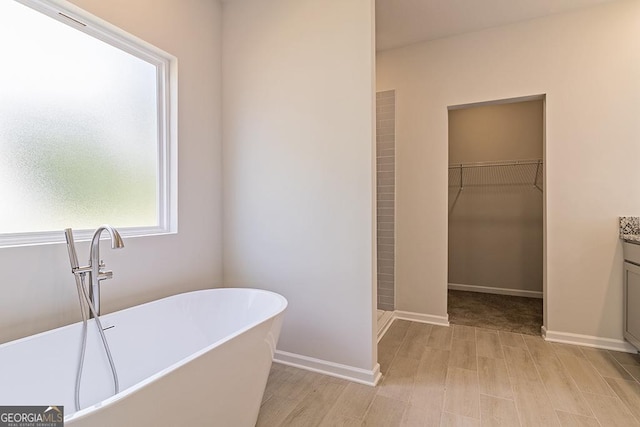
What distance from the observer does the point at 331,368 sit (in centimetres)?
210

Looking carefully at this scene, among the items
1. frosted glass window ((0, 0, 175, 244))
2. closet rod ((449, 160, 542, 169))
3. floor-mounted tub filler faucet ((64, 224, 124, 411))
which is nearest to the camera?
floor-mounted tub filler faucet ((64, 224, 124, 411))

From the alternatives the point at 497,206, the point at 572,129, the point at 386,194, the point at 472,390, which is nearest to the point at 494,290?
the point at 497,206

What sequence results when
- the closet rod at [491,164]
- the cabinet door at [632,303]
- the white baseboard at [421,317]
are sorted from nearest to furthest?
the cabinet door at [632,303]
the white baseboard at [421,317]
the closet rod at [491,164]

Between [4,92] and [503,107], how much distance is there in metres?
4.74

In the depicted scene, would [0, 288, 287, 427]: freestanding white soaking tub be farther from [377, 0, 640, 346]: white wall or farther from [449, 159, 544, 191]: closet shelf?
[449, 159, 544, 191]: closet shelf

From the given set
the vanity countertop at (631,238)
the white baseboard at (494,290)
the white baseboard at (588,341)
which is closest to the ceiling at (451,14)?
the vanity countertop at (631,238)

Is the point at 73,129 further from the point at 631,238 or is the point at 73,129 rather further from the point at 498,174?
the point at 498,174

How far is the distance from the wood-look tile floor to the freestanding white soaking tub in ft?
1.57

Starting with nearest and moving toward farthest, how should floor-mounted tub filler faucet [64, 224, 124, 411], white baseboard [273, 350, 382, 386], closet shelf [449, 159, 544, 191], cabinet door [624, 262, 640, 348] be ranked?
floor-mounted tub filler faucet [64, 224, 124, 411]
white baseboard [273, 350, 382, 386]
cabinet door [624, 262, 640, 348]
closet shelf [449, 159, 544, 191]

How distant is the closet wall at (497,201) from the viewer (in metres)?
3.94

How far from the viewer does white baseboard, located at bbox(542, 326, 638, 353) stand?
7.89 ft

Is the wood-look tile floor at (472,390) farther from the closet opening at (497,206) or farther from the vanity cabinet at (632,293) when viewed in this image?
the closet opening at (497,206)

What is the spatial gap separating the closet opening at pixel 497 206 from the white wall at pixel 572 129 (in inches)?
43.1

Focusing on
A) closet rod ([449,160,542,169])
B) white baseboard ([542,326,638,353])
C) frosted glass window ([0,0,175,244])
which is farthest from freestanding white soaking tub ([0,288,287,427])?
closet rod ([449,160,542,169])
